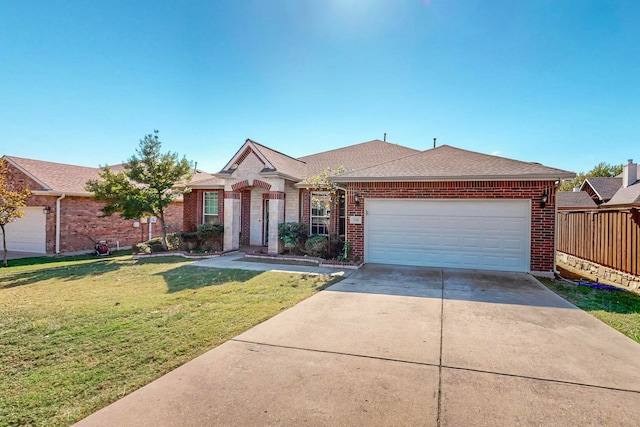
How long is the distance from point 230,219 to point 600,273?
1438 cm

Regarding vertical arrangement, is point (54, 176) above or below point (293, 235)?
above

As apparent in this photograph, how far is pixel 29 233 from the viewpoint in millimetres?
15383

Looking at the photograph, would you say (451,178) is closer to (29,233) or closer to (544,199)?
(544,199)

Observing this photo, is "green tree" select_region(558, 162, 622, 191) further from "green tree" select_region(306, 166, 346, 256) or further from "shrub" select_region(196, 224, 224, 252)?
"shrub" select_region(196, 224, 224, 252)

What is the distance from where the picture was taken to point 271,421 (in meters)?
2.70

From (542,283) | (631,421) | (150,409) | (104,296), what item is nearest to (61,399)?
(150,409)

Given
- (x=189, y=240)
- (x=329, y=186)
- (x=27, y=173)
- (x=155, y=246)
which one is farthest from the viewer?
(x=27, y=173)

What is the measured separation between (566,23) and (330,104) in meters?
8.44

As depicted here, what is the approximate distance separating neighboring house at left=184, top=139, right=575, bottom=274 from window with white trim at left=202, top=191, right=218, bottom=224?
2.30m

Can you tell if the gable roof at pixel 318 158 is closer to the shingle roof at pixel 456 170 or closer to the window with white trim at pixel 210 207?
the window with white trim at pixel 210 207

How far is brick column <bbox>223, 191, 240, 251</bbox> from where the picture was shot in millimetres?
13906

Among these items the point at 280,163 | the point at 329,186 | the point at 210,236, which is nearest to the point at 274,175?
the point at 280,163

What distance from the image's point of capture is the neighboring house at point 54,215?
577 inches

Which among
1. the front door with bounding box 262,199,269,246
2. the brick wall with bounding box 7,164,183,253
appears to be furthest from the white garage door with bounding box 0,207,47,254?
the front door with bounding box 262,199,269,246
